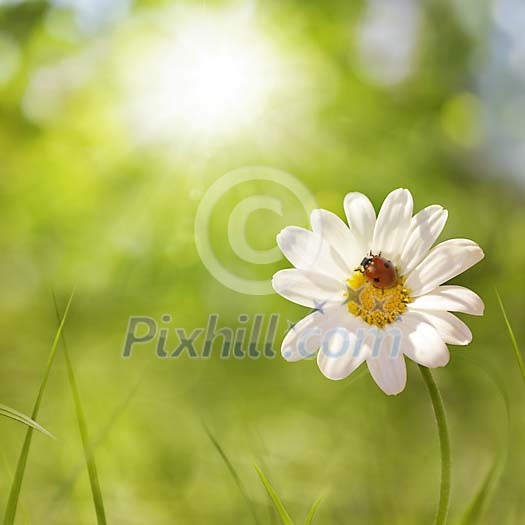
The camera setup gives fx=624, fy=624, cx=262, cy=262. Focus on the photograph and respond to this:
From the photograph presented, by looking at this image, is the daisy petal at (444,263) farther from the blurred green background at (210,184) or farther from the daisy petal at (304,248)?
the blurred green background at (210,184)

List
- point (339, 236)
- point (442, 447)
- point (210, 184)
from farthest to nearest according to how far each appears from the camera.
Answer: point (210, 184)
point (339, 236)
point (442, 447)

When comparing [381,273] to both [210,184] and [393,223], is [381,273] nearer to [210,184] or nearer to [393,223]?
[393,223]

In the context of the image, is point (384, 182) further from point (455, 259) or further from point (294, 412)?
point (455, 259)

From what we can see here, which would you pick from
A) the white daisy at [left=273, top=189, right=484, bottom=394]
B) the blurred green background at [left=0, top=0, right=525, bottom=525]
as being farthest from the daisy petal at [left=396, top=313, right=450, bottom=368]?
the blurred green background at [left=0, top=0, right=525, bottom=525]

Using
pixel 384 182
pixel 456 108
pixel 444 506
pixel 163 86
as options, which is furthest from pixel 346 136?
pixel 444 506

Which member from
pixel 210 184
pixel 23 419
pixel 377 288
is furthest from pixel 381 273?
pixel 210 184

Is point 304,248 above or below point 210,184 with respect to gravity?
below
